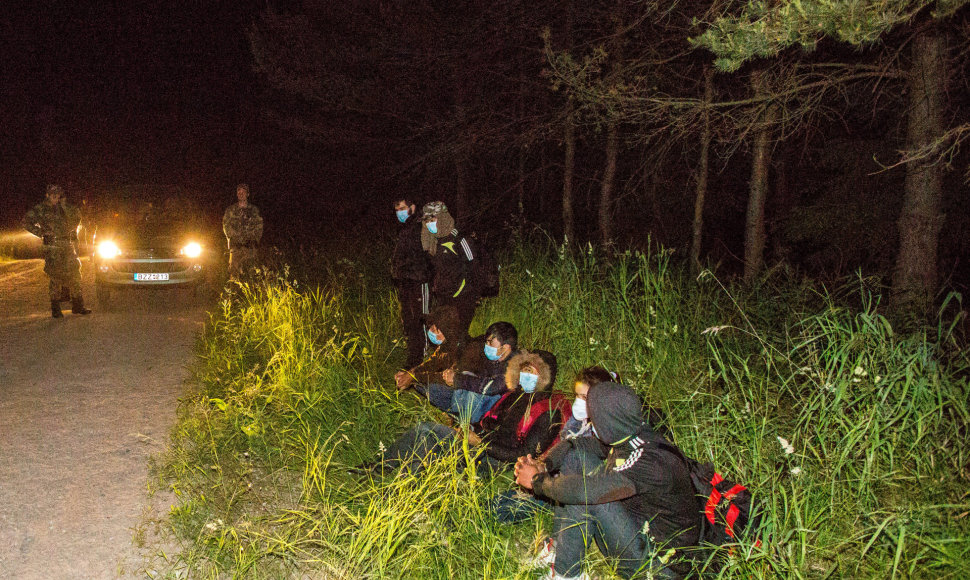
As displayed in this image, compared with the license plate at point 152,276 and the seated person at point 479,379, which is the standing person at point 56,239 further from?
the seated person at point 479,379

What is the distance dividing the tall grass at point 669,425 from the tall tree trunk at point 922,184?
133cm

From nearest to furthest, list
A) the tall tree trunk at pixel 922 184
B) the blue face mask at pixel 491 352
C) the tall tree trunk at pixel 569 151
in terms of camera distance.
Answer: the blue face mask at pixel 491 352
the tall tree trunk at pixel 922 184
the tall tree trunk at pixel 569 151

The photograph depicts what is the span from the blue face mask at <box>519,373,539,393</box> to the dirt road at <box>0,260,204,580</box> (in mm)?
2293

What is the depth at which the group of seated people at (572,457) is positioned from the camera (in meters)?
3.06

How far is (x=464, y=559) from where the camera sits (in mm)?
3312

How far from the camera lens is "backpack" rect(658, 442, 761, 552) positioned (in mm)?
3113

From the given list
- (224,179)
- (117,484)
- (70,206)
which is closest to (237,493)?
(117,484)

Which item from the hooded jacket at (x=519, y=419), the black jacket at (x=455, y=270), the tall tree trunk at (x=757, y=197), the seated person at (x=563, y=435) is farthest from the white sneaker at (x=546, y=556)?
the tall tree trunk at (x=757, y=197)

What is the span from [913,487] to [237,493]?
3.64m

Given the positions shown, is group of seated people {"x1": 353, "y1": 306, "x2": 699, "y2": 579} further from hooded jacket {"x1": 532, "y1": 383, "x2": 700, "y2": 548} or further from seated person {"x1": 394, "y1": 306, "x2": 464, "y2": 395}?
seated person {"x1": 394, "y1": 306, "x2": 464, "y2": 395}

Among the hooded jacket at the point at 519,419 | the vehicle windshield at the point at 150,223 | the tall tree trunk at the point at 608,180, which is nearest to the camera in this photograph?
the hooded jacket at the point at 519,419

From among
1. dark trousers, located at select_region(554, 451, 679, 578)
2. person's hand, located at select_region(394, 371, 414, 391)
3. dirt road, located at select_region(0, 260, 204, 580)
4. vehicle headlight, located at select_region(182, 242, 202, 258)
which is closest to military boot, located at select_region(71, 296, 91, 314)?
dirt road, located at select_region(0, 260, 204, 580)

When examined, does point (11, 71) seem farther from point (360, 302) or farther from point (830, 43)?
point (830, 43)

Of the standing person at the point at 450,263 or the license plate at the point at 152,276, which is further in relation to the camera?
the license plate at the point at 152,276
